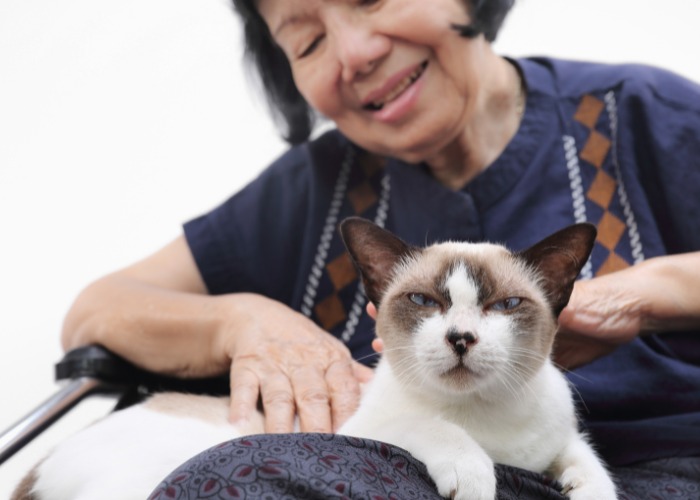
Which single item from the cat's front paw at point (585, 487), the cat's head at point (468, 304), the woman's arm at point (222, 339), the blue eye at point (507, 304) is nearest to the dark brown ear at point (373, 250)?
the cat's head at point (468, 304)

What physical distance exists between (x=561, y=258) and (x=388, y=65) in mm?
593

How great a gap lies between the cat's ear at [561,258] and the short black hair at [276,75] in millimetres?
697

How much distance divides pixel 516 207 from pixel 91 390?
0.95 metres

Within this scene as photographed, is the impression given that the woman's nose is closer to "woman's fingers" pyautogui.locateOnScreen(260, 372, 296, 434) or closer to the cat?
the cat

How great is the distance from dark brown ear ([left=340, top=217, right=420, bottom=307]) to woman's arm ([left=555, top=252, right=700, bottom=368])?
30 cm

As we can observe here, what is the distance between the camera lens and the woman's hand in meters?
1.33

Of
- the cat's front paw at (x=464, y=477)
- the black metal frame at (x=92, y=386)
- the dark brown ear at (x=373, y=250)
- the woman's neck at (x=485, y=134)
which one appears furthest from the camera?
the woman's neck at (x=485, y=134)

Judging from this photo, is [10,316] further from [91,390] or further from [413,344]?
[413,344]

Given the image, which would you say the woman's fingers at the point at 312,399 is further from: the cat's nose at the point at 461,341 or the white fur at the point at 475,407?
the cat's nose at the point at 461,341

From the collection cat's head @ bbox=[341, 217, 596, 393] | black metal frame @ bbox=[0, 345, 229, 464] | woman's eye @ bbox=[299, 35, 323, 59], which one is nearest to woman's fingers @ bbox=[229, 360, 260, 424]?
black metal frame @ bbox=[0, 345, 229, 464]

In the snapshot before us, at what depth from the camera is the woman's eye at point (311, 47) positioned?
1.53 m

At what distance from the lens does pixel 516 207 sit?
154 centimetres

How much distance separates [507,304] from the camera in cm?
104

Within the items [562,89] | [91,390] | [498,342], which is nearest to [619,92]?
[562,89]
